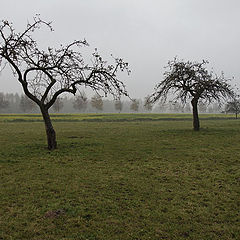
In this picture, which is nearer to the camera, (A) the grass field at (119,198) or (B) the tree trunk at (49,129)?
(A) the grass field at (119,198)

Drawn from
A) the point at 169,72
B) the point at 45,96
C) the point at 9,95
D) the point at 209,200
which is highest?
the point at 9,95

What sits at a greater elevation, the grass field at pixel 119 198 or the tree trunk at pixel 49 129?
the tree trunk at pixel 49 129

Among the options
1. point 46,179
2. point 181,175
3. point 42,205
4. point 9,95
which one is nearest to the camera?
point 42,205

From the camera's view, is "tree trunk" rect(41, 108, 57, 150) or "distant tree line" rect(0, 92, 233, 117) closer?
"tree trunk" rect(41, 108, 57, 150)

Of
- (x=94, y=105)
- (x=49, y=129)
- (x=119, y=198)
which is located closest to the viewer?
(x=119, y=198)

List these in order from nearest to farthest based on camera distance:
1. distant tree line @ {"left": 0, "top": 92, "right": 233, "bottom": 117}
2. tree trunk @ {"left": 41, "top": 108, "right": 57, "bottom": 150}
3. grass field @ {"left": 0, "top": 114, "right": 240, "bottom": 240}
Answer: grass field @ {"left": 0, "top": 114, "right": 240, "bottom": 240}
tree trunk @ {"left": 41, "top": 108, "right": 57, "bottom": 150}
distant tree line @ {"left": 0, "top": 92, "right": 233, "bottom": 117}

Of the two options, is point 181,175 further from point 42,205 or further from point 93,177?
point 42,205

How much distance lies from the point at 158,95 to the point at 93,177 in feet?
51.7

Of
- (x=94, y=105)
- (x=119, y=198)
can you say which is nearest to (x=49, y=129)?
(x=119, y=198)

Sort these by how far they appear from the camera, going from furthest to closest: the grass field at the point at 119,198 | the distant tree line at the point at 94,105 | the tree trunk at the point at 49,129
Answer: the distant tree line at the point at 94,105, the tree trunk at the point at 49,129, the grass field at the point at 119,198

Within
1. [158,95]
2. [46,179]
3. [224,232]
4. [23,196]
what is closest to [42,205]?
[23,196]

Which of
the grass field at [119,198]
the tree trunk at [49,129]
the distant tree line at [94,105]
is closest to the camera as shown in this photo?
the grass field at [119,198]

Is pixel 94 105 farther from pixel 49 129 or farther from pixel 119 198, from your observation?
pixel 119 198

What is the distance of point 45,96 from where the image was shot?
12664 mm
